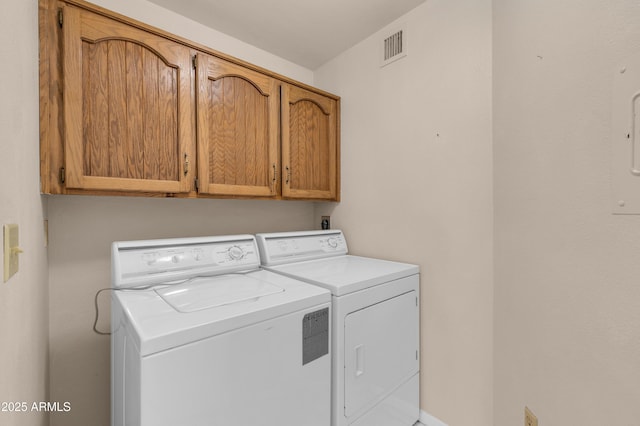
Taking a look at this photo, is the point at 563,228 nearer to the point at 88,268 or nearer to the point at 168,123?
the point at 168,123

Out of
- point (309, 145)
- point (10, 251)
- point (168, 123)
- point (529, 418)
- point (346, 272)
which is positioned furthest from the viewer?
point (309, 145)

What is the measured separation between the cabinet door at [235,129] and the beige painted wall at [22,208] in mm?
659

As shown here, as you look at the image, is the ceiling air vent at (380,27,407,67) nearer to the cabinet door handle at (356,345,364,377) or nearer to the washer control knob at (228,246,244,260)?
the washer control knob at (228,246,244,260)

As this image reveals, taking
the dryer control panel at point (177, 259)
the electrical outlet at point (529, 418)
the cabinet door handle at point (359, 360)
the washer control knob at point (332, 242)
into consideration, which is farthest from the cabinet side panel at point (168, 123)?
the electrical outlet at point (529, 418)

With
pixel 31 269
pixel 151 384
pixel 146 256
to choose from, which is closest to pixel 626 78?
pixel 151 384

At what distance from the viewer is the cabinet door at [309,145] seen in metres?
1.94

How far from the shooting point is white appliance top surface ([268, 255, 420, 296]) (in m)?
1.34

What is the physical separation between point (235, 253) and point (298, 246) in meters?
0.46

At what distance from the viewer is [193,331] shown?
0.86 metres

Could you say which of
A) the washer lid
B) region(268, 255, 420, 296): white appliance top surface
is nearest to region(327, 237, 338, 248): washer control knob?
region(268, 255, 420, 296): white appliance top surface

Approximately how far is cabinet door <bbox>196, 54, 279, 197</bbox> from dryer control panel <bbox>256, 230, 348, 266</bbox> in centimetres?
31

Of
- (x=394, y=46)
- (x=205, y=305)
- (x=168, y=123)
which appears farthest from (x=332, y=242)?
(x=394, y=46)

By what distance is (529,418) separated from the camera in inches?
44.3

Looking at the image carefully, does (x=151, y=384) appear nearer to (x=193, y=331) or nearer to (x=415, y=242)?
(x=193, y=331)
